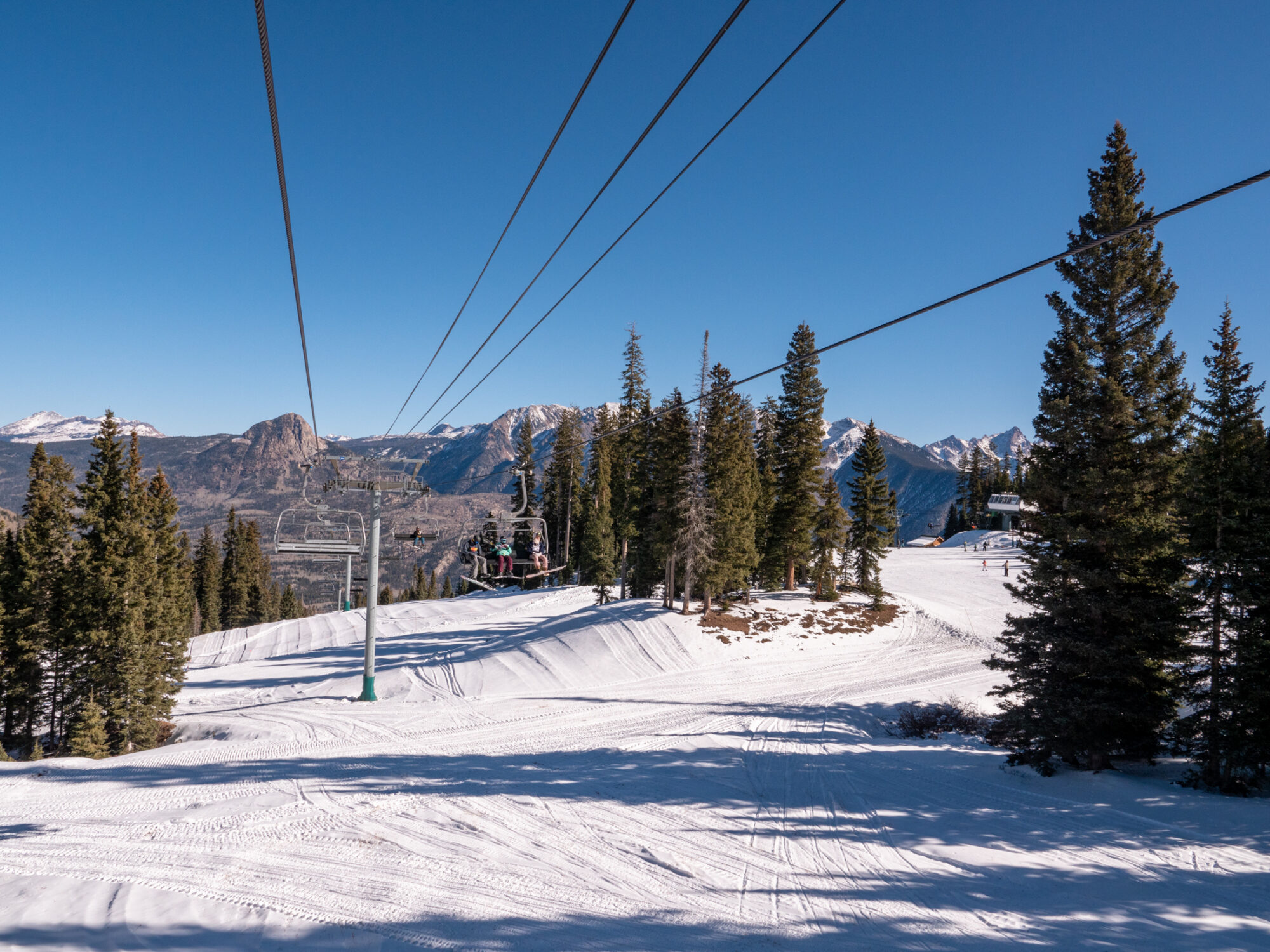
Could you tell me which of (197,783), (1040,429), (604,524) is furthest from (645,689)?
(604,524)

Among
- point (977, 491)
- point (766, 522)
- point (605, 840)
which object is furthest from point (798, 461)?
point (977, 491)

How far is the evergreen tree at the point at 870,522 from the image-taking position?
38.8 meters

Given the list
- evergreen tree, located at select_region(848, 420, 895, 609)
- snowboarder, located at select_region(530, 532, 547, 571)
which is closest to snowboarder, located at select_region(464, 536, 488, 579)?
snowboarder, located at select_region(530, 532, 547, 571)

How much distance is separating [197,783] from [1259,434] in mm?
24887

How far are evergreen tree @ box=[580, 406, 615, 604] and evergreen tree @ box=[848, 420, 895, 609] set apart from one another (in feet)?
59.2

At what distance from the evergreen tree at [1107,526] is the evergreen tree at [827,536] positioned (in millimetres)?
22840

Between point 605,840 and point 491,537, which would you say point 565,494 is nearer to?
point 491,537

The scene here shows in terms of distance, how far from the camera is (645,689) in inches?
953

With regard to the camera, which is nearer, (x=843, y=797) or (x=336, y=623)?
(x=843, y=797)

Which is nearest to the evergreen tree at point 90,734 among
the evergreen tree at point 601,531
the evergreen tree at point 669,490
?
the evergreen tree at point 669,490

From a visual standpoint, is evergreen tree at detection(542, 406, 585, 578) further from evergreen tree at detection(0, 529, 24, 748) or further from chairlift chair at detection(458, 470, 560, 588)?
evergreen tree at detection(0, 529, 24, 748)

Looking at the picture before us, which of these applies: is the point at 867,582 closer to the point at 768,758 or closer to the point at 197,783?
the point at 768,758

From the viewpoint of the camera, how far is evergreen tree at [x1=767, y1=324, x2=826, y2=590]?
38500mm

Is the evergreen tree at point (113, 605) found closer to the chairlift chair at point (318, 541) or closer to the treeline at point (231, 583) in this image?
the chairlift chair at point (318, 541)
